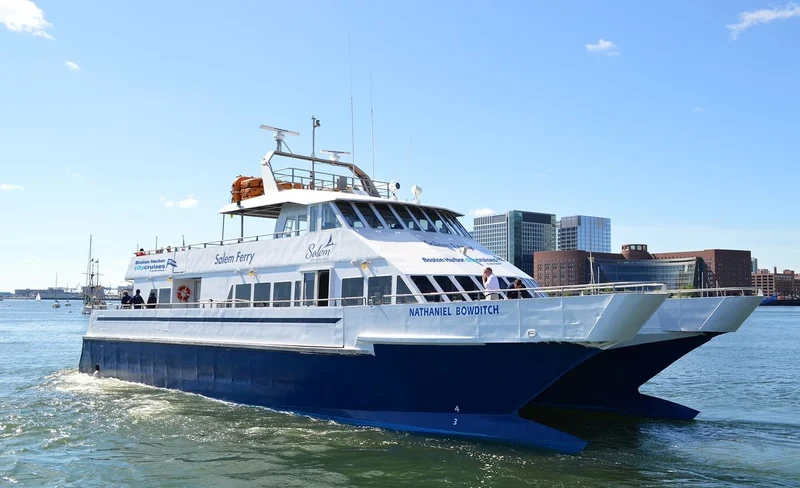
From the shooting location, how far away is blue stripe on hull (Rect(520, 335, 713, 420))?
13.3 meters

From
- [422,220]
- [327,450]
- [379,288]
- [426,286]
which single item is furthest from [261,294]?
[327,450]

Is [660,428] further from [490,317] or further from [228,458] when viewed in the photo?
[228,458]

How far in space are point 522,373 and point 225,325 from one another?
7590 millimetres

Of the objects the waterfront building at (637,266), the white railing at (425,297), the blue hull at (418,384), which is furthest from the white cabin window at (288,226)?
the waterfront building at (637,266)

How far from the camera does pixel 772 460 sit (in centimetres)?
1128

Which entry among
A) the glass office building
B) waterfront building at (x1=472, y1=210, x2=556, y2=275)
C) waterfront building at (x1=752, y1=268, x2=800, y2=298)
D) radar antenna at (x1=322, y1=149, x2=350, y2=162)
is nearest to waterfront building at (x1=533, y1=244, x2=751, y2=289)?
the glass office building

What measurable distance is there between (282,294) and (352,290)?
88.9 inches

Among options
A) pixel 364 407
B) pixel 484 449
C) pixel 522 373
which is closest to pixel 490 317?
pixel 522 373

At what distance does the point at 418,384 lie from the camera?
12.1 m

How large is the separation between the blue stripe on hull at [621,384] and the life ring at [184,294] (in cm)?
956

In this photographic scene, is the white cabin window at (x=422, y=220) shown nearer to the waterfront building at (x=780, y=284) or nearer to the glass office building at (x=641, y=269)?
the glass office building at (x=641, y=269)

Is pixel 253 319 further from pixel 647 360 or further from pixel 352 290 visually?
pixel 647 360

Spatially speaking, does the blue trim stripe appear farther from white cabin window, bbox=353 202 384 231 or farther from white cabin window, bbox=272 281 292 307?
white cabin window, bbox=353 202 384 231

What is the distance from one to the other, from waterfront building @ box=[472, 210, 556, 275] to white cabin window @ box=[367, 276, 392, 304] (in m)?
96.9
